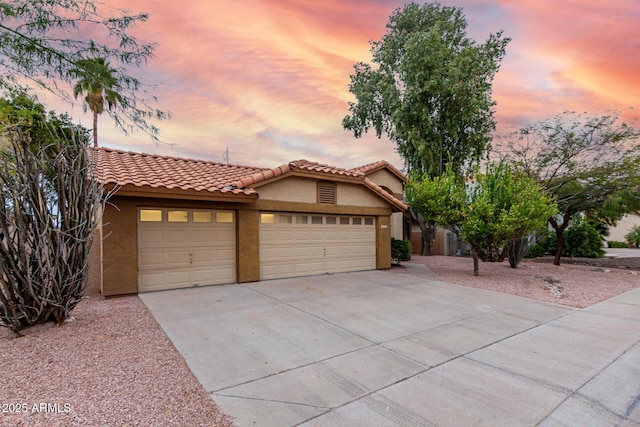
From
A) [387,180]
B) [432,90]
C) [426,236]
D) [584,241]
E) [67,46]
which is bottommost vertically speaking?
[584,241]

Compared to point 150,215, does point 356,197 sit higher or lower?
higher

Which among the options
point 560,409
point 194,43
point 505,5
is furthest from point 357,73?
point 560,409

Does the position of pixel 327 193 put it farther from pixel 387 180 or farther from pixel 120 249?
pixel 387 180

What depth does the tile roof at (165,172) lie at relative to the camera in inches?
304

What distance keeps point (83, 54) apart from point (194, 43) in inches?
110

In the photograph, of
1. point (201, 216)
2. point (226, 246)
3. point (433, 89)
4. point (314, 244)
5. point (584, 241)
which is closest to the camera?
point (201, 216)

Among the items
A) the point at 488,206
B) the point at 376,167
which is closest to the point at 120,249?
the point at 488,206

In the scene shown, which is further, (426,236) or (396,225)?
(426,236)

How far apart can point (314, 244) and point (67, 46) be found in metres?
8.13

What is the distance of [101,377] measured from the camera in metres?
Result: 3.58

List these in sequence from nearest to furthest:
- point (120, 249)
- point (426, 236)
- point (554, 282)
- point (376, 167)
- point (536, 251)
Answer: point (120, 249) < point (554, 282) < point (376, 167) < point (536, 251) < point (426, 236)

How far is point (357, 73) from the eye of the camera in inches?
854

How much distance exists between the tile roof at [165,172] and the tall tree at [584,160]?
12.9 meters

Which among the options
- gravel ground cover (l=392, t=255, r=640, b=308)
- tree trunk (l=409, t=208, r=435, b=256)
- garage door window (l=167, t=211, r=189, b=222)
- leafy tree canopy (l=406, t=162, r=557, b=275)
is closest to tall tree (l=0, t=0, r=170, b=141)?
garage door window (l=167, t=211, r=189, b=222)
